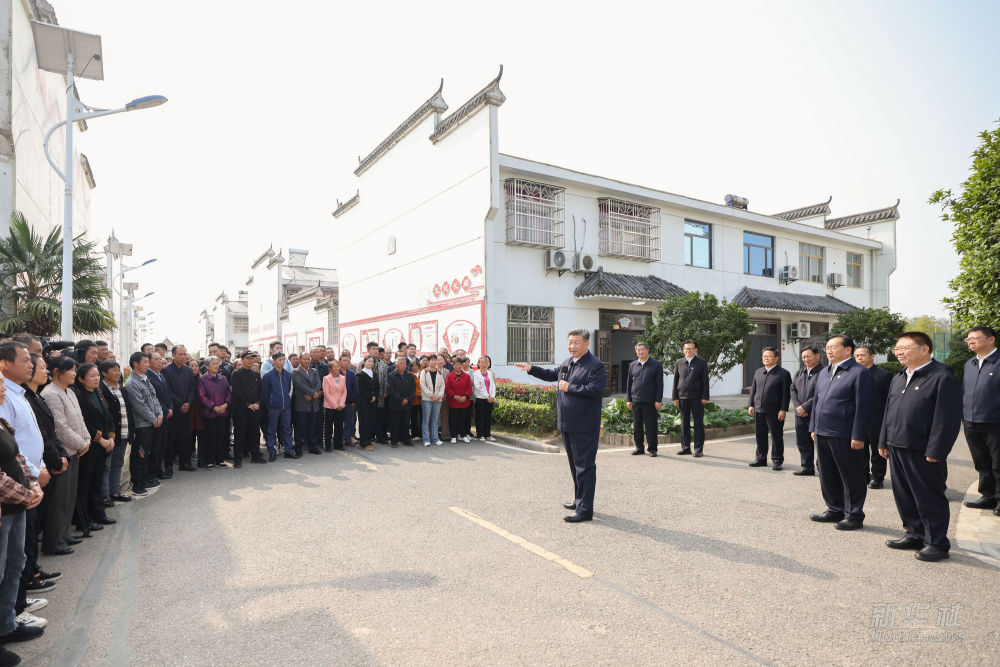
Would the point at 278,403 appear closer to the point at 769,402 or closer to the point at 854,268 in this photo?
the point at 769,402

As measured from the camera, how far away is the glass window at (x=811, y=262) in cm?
2433

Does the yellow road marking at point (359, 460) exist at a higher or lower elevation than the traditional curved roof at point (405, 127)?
lower

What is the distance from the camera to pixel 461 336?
16.8 m

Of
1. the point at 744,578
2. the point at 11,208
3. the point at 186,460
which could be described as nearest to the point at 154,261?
the point at 11,208

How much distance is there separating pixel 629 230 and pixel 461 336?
6829 millimetres

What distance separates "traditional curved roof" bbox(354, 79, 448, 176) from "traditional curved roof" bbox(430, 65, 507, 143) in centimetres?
59

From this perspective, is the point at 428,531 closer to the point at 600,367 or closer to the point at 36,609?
the point at 600,367

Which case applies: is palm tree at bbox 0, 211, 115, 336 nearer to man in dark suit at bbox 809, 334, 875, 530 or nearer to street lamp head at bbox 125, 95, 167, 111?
street lamp head at bbox 125, 95, 167, 111

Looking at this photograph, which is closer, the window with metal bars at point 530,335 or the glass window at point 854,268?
the window with metal bars at point 530,335

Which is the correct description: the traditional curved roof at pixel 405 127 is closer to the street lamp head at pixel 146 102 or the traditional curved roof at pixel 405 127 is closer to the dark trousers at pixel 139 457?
the street lamp head at pixel 146 102

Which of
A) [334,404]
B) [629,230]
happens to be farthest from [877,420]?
[629,230]

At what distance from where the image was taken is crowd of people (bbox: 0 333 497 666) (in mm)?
3811

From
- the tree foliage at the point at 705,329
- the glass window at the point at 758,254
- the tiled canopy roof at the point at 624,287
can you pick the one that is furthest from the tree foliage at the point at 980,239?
the glass window at the point at 758,254

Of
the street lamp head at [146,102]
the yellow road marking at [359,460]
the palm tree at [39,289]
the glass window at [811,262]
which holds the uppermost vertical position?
the street lamp head at [146,102]
